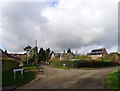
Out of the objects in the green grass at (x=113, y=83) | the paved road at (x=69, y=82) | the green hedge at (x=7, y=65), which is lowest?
the paved road at (x=69, y=82)

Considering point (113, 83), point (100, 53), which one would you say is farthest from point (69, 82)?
point (100, 53)

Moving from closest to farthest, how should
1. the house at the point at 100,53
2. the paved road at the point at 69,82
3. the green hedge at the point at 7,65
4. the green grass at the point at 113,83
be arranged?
the green grass at the point at 113,83, the paved road at the point at 69,82, the green hedge at the point at 7,65, the house at the point at 100,53

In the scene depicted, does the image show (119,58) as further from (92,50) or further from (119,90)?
(119,90)

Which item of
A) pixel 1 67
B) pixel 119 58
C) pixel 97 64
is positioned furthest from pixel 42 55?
pixel 1 67

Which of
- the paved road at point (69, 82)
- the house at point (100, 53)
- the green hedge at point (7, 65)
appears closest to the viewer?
the paved road at point (69, 82)

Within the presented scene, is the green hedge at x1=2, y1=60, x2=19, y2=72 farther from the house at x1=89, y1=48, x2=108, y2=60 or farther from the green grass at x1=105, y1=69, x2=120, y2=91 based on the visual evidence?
the house at x1=89, y1=48, x2=108, y2=60

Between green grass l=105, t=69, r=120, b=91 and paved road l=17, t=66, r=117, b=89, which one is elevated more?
green grass l=105, t=69, r=120, b=91

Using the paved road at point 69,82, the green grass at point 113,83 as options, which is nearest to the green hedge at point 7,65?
the paved road at point 69,82

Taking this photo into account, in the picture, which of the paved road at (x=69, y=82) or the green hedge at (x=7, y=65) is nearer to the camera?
the paved road at (x=69, y=82)

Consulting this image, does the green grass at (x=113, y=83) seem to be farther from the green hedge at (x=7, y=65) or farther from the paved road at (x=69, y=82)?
the green hedge at (x=7, y=65)

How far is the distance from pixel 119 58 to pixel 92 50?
955 inches

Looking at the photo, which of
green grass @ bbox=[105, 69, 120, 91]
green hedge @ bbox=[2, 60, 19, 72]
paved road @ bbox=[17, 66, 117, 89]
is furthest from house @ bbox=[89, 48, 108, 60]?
green grass @ bbox=[105, 69, 120, 91]

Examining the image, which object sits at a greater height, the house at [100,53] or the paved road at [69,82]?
the house at [100,53]

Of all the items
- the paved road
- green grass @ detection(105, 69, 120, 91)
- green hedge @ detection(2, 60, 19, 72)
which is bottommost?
the paved road
